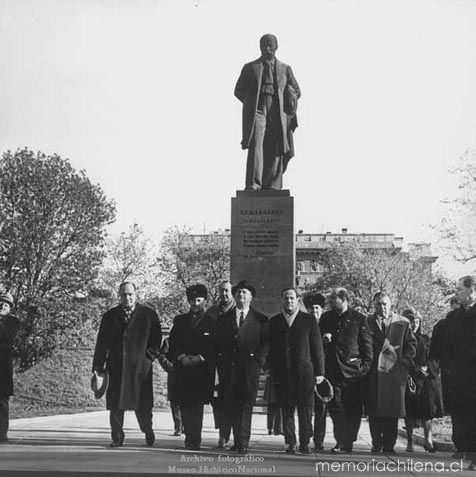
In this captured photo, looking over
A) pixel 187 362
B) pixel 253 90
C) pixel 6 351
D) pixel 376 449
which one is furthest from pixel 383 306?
pixel 253 90

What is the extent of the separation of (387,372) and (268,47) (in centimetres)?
624

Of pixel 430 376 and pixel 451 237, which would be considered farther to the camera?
pixel 451 237

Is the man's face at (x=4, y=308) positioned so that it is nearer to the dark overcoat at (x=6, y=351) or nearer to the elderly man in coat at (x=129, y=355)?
the dark overcoat at (x=6, y=351)

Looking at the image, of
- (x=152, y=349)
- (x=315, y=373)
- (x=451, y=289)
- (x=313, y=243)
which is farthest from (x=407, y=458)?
(x=313, y=243)

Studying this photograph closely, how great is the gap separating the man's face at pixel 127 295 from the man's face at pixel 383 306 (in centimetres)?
286

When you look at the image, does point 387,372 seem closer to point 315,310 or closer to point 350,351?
point 350,351

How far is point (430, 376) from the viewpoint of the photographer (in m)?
10.7

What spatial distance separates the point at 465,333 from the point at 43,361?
25585mm

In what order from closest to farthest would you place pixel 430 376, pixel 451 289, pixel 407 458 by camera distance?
1. pixel 407 458
2. pixel 430 376
3. pixel 451 289

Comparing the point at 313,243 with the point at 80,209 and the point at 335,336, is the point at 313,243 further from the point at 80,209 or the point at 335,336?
the point at 335,336

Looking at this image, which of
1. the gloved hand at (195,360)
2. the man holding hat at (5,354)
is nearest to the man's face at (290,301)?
the gloved hand at (195,360)

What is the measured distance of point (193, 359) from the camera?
956cm

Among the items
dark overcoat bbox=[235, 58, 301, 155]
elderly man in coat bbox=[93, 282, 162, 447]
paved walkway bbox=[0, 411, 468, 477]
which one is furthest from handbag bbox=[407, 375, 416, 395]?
dark overcoat bbox=[235, 58, 301, 155]

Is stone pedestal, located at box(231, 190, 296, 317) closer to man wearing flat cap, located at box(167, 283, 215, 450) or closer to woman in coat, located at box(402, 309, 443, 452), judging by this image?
woman in coat, located at box(402, 309, 443, 452)
